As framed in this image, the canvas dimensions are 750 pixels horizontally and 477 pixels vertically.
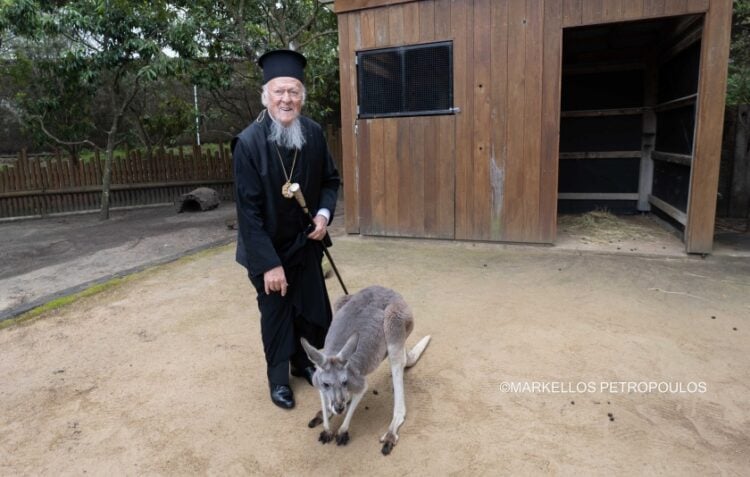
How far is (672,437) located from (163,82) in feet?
38.9

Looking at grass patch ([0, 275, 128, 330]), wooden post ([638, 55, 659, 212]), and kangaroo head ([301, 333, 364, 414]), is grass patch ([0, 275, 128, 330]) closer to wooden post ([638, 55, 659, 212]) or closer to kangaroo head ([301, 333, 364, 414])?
kangaroo head ([301, 333, 364, 414])

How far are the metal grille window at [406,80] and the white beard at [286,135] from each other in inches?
140

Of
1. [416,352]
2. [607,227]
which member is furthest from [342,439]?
[607,227]

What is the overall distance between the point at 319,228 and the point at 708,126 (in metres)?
4.14

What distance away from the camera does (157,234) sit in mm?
7902

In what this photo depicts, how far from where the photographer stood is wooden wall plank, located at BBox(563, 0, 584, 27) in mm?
5395

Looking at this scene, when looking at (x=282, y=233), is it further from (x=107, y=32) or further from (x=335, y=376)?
(x=107, y=32)

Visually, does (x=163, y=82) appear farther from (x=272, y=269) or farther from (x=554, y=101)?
(x=272, y=269)

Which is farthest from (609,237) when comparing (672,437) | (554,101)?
(672,437)

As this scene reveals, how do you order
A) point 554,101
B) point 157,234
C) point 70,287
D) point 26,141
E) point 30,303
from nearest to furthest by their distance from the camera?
point 30,303 < point 70,287 < point 554,101 < point 157,234 < point 26,141

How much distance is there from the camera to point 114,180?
10562 mm

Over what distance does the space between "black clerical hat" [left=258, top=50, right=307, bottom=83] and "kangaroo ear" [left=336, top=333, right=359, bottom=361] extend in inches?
53.4

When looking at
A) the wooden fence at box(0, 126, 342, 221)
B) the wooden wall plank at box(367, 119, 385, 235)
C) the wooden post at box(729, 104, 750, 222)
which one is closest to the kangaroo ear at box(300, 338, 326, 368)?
the wooden wall plank at box(367, 119, 385, 235)

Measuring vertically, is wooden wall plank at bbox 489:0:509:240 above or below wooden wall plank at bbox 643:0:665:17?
below
